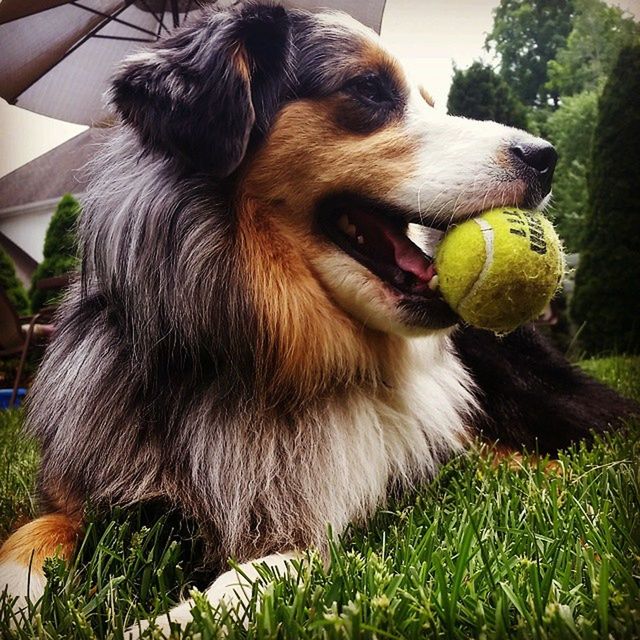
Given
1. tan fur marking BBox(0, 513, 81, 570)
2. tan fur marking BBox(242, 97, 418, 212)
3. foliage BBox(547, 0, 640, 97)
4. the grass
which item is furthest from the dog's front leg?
foliage BBox(547, 0, 640, 97)

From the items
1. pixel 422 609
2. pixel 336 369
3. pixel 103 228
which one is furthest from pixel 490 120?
pixel 422 609

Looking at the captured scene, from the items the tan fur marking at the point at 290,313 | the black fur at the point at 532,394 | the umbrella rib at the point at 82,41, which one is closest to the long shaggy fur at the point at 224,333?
the tan fur marking at the point at 290,313

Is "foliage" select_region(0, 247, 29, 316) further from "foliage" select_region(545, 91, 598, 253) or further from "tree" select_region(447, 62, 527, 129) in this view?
"foliage" select_region(545, 91, 598, 253)

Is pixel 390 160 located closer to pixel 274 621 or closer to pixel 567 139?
pixel 567 139

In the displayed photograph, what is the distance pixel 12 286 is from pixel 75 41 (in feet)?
1.40

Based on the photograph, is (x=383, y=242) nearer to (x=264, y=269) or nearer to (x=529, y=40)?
(x=264, y=269)

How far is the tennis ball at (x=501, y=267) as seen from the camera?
0.98 m

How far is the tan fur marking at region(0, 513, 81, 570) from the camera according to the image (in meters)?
0.99

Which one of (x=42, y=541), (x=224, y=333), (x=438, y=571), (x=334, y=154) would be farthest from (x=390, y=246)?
(x=42, y=541)

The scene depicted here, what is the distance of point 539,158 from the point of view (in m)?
1.10

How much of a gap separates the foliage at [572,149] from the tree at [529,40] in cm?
4

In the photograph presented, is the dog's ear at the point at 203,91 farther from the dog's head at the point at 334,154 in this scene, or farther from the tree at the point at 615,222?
the tree at the point at 615,222

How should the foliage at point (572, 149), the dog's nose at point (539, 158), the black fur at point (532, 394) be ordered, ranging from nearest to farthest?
the dog's nose at point (539, 158) → the foliage at point (572, 149) → the black fur at point (532, 394)

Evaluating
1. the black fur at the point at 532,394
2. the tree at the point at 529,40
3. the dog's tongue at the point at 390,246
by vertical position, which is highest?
the tree at the point at 529,40
